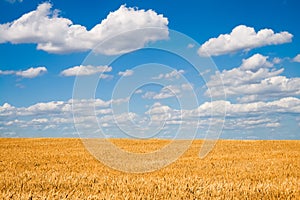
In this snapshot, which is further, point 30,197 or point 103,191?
point 103,191

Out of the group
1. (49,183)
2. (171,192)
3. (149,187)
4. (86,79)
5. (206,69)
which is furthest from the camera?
(206,69)

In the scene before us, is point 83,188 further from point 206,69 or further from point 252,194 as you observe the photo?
point 206,69

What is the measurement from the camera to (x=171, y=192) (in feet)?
29.2

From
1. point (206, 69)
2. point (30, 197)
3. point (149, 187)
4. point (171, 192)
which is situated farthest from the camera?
point (206, 69)

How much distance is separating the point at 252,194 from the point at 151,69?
26.9 feet

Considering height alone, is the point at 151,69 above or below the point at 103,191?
above

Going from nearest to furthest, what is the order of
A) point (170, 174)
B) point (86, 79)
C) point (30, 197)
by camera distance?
point (30, 197), point (170, 174), point (86, 79)

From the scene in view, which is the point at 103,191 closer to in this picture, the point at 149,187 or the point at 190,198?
the point at 149,187

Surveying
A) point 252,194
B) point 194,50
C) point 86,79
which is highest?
point 194,50

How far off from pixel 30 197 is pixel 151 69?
9141 mm

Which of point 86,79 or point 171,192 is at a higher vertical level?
point 86,79

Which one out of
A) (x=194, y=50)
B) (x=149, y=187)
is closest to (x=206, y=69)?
(x=194, y=50)

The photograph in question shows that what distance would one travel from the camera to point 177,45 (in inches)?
613

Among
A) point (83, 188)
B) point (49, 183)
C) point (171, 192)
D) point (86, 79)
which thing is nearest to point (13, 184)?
point (49, 183)
